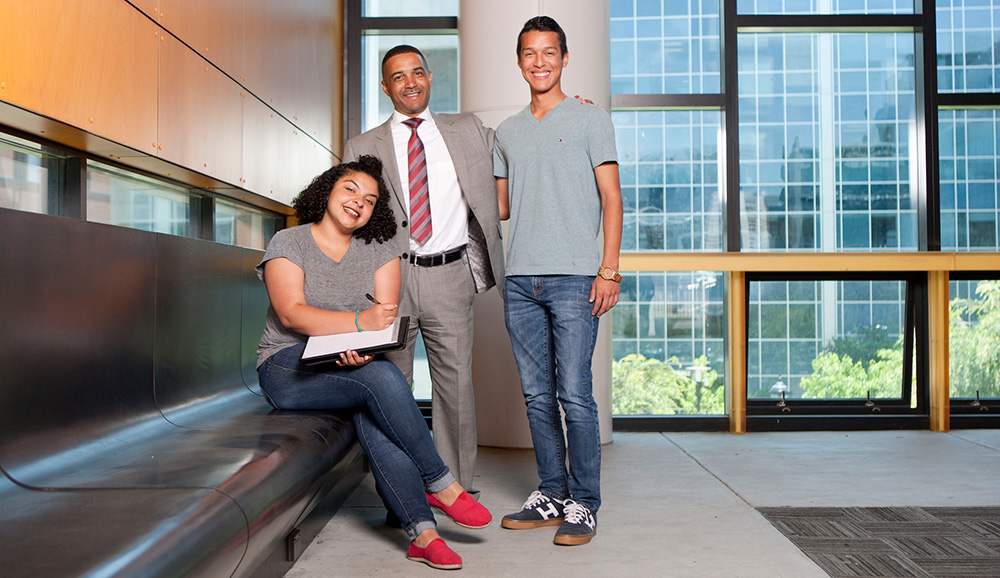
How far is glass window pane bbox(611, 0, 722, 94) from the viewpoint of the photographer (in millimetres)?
4402

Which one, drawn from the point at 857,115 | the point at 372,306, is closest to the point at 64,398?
the point at 372,306

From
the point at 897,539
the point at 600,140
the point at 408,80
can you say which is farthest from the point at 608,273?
the point at 897,539

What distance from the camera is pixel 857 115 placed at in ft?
14.6

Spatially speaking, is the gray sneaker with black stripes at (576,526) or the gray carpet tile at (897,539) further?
the gray sneaker with black stripes at (576,526)

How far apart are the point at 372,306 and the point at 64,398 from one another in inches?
Result: 33.3

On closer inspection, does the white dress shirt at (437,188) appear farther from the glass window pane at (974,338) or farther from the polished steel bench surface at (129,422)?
the glass window pane at (974,338)

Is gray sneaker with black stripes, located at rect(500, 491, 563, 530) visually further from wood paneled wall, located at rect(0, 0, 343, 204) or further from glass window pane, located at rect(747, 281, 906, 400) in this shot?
glass window pane, located at rect(747, 281, 906, 400)

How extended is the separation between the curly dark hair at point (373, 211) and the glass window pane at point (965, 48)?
11.7 feet

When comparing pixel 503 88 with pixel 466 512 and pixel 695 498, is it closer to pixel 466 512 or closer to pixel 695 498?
pixel 695 498

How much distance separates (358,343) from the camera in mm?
2031

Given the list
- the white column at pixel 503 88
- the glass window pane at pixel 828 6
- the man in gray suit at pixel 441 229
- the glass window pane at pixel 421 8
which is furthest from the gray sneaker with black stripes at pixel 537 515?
the glass window pane at pixel 828 6

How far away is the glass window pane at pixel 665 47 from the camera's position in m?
4.40

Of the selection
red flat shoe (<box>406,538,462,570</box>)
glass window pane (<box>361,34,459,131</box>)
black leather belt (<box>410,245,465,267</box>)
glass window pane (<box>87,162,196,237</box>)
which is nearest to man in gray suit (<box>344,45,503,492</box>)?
black leather belt (<box>410,245,465,267</box>)

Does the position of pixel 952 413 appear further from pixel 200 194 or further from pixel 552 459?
pixel 200 194
